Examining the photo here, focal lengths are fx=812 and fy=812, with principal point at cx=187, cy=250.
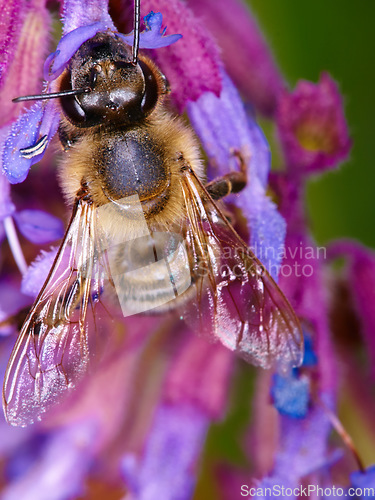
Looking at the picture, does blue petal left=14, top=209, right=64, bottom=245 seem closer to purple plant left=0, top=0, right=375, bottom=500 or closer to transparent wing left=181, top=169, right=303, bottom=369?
purple plant left=0, top=0, right=375, bottom=500

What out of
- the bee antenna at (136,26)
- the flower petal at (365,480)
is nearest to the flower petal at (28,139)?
the bee antenna at (136,26)

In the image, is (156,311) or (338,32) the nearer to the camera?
(156,311)

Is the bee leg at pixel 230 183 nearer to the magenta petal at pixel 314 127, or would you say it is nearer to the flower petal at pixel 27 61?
the magenta petal at pixel 314 127

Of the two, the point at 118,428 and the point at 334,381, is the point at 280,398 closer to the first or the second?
the point at 334,381

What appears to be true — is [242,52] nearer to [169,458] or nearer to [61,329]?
[61,329]

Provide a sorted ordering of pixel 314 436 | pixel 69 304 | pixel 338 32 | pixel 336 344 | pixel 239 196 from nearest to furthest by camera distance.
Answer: pixel 69 304, pixel 239 196, pixel 314 436, pixel 336 344, pixel 338 32

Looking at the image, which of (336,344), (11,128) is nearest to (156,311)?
(11,128)

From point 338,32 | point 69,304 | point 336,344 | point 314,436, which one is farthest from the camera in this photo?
point 338,32
